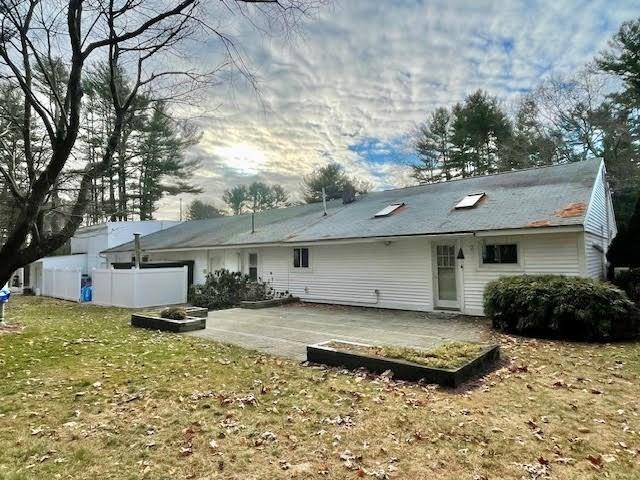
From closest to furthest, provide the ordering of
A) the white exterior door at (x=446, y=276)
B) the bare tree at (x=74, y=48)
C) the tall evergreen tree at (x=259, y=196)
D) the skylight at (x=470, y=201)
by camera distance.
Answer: the bare tree at (x=74, y=48) → the white exterior door at (x=446, y=276) → the skylight at (x=470, y=201) → the tall evergreen tree at (x=259, y=196)

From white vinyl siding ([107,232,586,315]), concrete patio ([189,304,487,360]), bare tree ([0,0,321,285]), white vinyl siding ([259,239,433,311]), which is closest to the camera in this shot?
bare tree ([0,0,321,285])

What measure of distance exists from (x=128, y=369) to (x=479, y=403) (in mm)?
5162

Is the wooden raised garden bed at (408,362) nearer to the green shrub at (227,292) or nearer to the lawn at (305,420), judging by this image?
the lawn at (305,420)

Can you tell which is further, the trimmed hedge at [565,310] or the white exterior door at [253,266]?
the white exterior door at [253,266]

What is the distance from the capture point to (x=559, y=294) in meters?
8.02

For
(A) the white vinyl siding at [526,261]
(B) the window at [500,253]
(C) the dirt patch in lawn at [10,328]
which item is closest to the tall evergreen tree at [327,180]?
(A) the white vinyl siding at [526,261]

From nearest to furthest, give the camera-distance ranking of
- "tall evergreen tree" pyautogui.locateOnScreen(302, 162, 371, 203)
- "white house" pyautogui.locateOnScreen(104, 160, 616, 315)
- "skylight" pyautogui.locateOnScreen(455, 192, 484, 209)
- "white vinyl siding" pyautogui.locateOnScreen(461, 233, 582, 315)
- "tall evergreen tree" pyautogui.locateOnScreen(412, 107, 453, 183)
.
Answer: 1. "white vinyl siding" pyautogui.locateOnScreen(461, 233, 582, 315)
2. "white house" pyautogui.locateOnScreen(104, 160, 616, 315)
3. "skylight" pyautogui.locateOnScreen(455, 192, 484, 209)
4. "tall evergreen tree" pyautogui.locateOnScreen(412, 107, 453, 183)
5. "tall evergreen tree" pyautogui.locateOnScreen(302, 162, 371, 203)

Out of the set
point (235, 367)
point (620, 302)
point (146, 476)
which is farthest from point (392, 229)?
point (146, 476)

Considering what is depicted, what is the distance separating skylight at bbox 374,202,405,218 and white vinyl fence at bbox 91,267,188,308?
8.37m

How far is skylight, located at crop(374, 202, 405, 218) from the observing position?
14.5 m

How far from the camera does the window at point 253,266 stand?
57.0ft

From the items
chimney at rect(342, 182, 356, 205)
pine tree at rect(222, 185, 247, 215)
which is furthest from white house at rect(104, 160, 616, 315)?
pine tree at rect(222, 185, 247, 215)

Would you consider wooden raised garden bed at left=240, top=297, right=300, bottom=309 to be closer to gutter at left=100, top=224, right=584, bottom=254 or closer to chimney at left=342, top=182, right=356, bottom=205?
gutter at left=100, top=224, right=584, bottom=254

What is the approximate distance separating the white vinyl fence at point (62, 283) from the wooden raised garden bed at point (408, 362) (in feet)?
53.0
